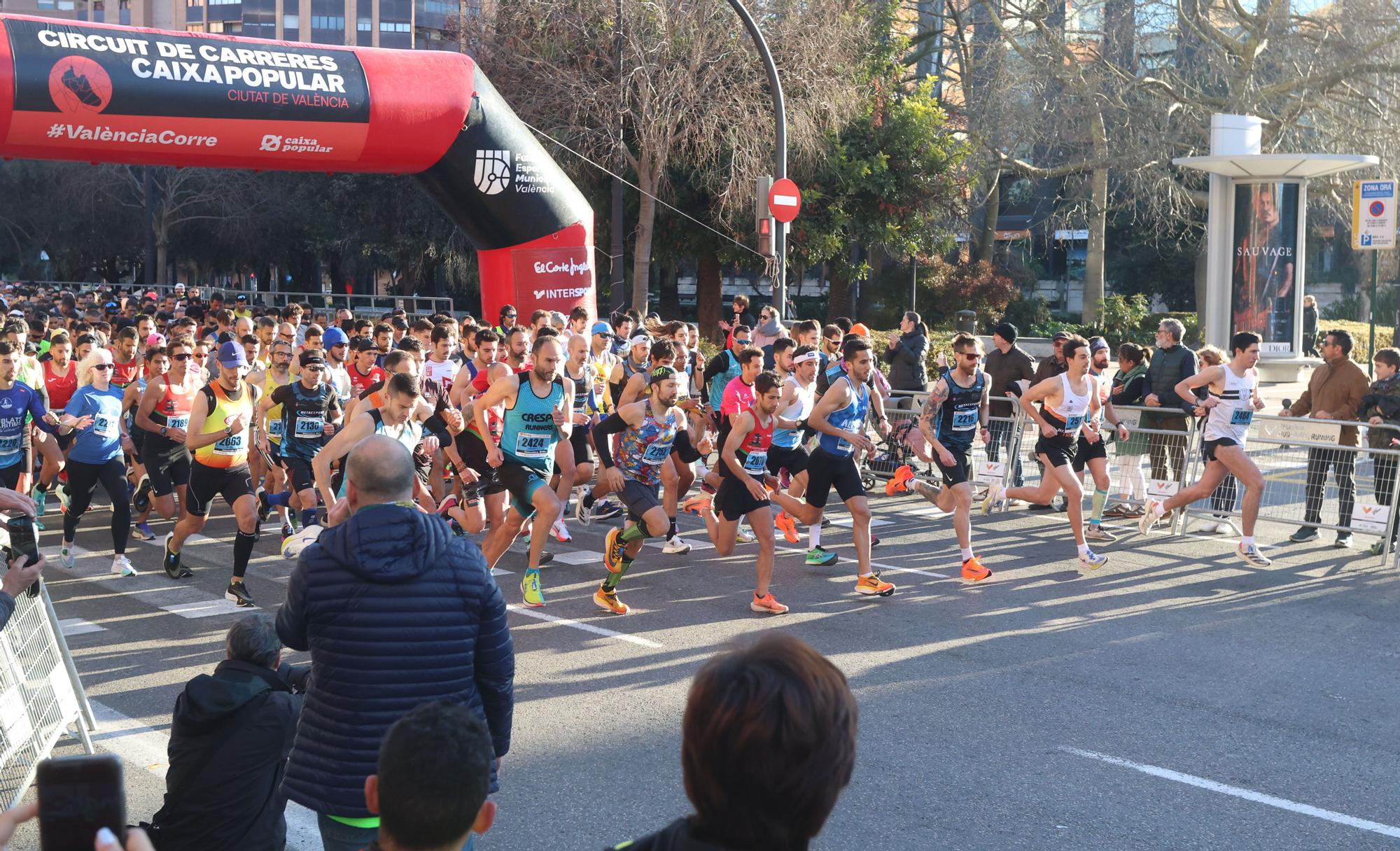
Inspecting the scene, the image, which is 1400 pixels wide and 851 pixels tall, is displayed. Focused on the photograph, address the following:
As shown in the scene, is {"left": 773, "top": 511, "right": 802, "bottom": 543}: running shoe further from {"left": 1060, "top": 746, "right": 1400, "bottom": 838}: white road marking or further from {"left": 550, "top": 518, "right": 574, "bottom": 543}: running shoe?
{"left": 1060, "top": 746, "right": 1400, "bottom": 838}: white road marking

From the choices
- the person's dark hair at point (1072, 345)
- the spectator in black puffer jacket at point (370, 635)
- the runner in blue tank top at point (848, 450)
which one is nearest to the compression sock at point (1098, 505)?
the person's dark hair at point (1072, 345)

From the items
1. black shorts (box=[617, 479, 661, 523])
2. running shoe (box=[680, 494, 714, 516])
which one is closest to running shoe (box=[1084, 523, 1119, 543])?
running shoe (box=[680, 494, 714, 516])

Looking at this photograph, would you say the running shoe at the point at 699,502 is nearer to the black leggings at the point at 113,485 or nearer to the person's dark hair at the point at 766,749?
the black leggings at the point at 113,485

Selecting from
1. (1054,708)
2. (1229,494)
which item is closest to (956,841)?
(1054,708)

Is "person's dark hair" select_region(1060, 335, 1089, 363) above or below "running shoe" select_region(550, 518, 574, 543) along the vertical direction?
above

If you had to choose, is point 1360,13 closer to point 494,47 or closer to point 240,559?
point 494,47

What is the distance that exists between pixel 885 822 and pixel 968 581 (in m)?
4.56

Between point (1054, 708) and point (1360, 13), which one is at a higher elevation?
point (1360, 13)

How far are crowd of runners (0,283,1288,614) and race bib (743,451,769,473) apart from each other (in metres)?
0.01

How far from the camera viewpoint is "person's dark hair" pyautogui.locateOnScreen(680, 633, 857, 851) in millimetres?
2150

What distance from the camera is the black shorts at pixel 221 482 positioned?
903 centimetres

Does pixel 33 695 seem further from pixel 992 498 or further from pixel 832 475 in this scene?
pixel 992 498

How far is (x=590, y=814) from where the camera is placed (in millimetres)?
5285

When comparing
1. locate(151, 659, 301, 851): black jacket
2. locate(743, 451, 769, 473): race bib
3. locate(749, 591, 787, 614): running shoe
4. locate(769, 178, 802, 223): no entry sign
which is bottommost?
locate(749, 591, 787, 614): running shoe
